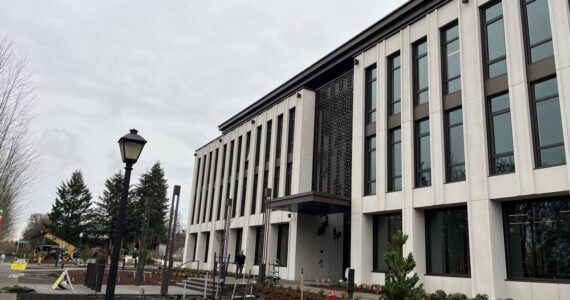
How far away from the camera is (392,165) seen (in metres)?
20.2

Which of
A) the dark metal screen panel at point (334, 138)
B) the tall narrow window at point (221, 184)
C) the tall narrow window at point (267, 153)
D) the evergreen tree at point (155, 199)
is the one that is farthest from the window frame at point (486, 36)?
the evergreen tree at point (155, 199)

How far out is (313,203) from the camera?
2161 cm

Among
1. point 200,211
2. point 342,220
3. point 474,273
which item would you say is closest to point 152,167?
point 200,211

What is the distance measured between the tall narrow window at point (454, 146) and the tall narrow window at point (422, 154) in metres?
1.02

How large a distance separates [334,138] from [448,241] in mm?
10204

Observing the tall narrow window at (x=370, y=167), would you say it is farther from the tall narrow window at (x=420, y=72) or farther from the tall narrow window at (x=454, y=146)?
the tall narrow window at (x=454, y=146)

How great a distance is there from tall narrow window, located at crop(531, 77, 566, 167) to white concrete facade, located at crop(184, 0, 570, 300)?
0.28 metres

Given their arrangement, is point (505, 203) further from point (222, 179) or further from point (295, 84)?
point (222, 179)

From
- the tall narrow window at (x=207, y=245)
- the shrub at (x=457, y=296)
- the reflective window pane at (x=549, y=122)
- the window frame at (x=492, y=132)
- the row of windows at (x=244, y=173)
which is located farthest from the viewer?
the tall narrow window at (x=207, y=245)

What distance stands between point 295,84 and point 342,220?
10.3m

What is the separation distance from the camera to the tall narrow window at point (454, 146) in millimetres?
17031

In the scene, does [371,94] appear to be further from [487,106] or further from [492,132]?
[492,132]

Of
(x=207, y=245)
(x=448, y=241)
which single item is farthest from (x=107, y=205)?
(x=448, y=241)

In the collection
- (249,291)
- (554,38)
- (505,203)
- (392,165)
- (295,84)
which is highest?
(295,84)
